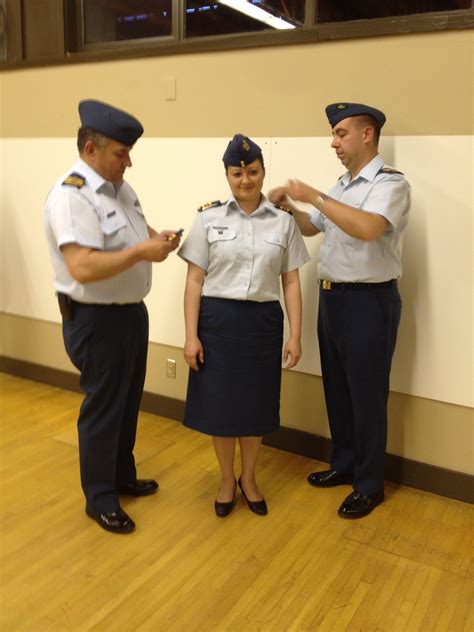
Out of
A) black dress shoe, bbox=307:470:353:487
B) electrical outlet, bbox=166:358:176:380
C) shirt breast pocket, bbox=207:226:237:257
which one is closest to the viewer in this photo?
shirt breast pocket, bbox=207:226:237:257

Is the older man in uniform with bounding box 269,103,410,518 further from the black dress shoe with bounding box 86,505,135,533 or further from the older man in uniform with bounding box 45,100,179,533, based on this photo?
the black dress shoe with bounding box 86,505,135,533

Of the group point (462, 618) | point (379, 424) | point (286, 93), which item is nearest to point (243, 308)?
point (379, 424)

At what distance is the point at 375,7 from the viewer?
249 cm

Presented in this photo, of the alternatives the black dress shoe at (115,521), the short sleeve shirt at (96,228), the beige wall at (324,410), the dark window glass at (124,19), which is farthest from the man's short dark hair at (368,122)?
the black dress shoe at (115,521)

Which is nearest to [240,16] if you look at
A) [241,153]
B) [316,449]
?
[241,153]

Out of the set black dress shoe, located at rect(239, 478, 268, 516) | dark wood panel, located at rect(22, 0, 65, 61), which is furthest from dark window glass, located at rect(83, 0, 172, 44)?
black dress shoe, located at rect(239, 478, 268, 516)

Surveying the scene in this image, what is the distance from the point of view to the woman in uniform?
89.0 inches

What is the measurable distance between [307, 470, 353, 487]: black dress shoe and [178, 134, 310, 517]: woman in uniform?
1.60 feet

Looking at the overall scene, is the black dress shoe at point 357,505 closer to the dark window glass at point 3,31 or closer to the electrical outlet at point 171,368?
the electrical outlet at point 171,368

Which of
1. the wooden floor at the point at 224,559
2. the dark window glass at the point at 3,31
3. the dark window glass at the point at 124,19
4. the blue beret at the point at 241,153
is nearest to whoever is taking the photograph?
the wooden floor at the point at 224,559

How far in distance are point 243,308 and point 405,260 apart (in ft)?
2.63

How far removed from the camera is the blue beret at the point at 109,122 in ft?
6.50

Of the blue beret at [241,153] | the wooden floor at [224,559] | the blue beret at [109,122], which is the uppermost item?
the blue beret at [109,122]

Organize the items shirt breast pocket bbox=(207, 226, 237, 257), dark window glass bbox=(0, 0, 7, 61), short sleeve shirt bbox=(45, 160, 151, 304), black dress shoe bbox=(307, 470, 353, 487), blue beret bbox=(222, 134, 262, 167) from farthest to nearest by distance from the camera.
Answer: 1. dark window glass bbox=(0, 0, 7, 61)
2. black dress shoe bbox=(307, 470, 353, 487)
3. shirt breast pocket bbox=(207, 226, 237, 257)
4. blue beret bbox=(222, 134, 262, 167)
5. short sleeve shirt bbox=(45, 160, 151, 304)
